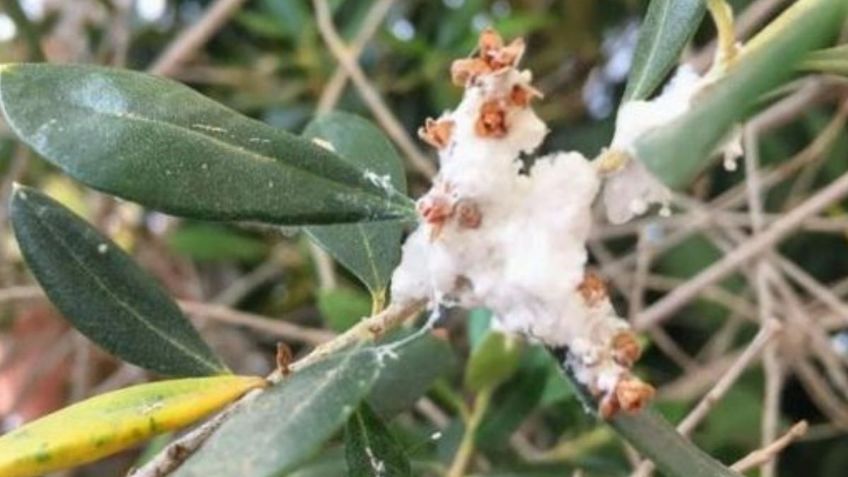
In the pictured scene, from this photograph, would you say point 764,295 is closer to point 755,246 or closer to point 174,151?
point 755,246

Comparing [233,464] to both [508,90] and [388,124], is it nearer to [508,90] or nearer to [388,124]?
[508,90]

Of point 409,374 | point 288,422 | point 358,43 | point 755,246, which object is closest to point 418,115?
point 358,43

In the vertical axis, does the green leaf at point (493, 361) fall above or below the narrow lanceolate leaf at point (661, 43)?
above

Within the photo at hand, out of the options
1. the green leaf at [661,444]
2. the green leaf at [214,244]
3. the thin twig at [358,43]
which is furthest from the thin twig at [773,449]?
the green leaf at [214,244]

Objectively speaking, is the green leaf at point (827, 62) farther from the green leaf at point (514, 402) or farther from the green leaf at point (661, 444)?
the green leaf at point (514, 402)

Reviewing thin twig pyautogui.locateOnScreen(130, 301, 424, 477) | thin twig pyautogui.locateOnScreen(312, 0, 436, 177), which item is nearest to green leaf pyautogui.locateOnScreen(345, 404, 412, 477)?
thin twig pyautogui.locateOnScreen(130, 301, 424, 477)

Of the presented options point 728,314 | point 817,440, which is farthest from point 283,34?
point 817,440
